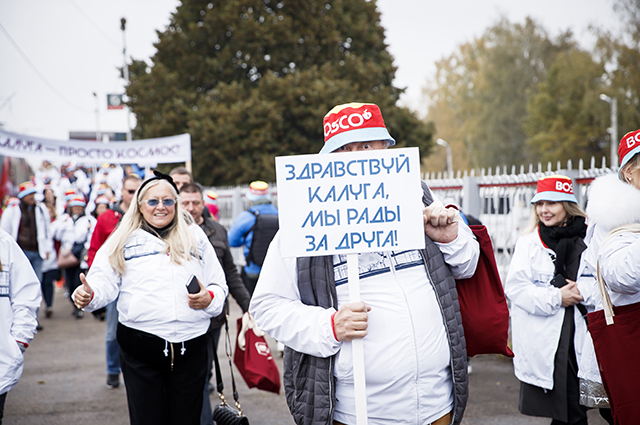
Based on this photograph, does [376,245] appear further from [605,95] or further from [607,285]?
[605,95]

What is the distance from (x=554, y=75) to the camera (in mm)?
35406

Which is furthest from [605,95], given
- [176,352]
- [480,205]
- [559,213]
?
[176,352]

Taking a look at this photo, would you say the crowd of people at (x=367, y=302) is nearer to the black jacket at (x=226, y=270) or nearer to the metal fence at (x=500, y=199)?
the black jacket at (x=226, y=270)

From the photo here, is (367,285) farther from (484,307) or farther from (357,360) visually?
(484,307)

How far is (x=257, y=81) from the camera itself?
77.4ft

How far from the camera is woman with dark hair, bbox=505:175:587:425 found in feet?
13.4

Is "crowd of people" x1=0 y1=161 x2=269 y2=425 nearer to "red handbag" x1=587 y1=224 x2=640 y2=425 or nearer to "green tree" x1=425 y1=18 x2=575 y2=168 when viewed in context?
"red handbag" x1=587 y1=224 x2=640 y2=425

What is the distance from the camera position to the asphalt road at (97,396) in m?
5.49

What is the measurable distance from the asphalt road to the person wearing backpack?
126cm

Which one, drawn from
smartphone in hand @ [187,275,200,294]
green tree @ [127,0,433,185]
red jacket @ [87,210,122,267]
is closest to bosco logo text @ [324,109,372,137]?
smartphone in hand @ [187,275,200,294]

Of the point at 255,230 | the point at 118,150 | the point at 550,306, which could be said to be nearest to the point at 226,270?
the point at 255,230

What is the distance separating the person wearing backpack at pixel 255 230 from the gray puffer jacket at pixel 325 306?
4.48 meters

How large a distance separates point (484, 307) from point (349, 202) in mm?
841

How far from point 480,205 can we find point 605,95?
91.9 ft
